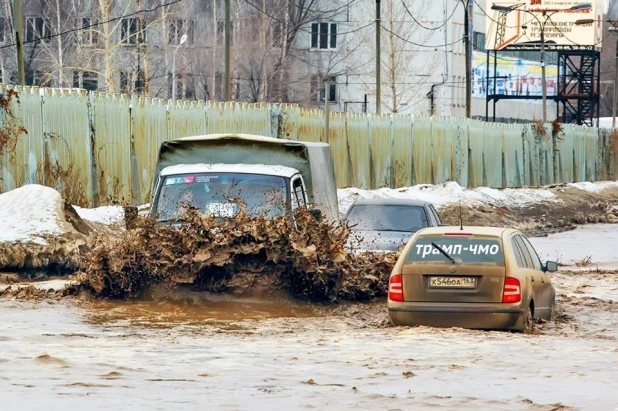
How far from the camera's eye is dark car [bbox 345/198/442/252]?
21453 mm

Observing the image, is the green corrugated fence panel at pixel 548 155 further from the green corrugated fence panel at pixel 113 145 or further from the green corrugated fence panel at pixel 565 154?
the green corrugated fence panel at pixel 113 145

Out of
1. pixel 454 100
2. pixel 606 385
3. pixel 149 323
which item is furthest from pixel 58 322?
pixel 454 100

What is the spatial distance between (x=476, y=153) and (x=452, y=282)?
4108 centimetres

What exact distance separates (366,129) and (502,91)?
50694 millimetres

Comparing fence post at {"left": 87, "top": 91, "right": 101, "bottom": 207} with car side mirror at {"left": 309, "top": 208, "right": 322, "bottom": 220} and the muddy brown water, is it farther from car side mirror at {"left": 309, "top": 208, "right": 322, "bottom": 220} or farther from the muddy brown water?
car side mirror at {"left": 309, "top": 208, "right": 322, "bottom": 220}

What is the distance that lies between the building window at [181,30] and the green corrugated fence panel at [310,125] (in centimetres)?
4069

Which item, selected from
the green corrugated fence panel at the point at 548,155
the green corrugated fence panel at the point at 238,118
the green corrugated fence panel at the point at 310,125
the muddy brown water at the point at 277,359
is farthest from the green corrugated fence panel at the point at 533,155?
the muddy brown water at the point at 277,359

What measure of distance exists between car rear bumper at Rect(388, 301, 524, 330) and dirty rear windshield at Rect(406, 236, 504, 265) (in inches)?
19.0

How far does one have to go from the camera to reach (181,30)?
83312 millimetres

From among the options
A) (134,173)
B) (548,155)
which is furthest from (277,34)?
(134,173)

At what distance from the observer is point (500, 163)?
59.3m

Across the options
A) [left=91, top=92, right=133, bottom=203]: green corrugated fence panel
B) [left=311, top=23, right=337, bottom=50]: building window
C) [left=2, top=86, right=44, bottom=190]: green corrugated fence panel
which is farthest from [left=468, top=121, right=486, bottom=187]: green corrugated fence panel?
[left=311, top=23, right=337, bottom=50]: building window

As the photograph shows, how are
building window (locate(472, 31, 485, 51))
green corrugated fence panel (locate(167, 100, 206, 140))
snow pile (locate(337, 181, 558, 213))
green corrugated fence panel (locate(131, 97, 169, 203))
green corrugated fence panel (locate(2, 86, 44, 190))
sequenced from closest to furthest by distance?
green corrugated fence panel (locate(2, 86, 44, 190))
green corrugated fence panel (locate(131, 97, 169, 203))
green corrugated fence panel (locate(167, 100, 206, 140))
snow pile (locate(337, 181, 558, 213))
building window (locate(472, 31, 485, 51))

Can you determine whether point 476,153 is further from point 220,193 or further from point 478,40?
point 478,40
